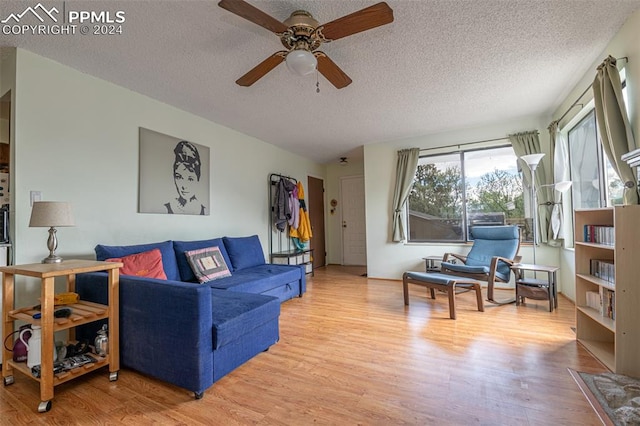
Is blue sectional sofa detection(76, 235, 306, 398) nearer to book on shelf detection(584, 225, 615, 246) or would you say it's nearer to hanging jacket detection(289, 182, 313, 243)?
book on shelf detection(584, 225, 615, 246)

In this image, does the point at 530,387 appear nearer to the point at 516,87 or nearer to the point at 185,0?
the point at 516,87

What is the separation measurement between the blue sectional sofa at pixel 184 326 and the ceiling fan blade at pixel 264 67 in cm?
160

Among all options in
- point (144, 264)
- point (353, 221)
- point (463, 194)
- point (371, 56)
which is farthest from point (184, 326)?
point (353, 221)

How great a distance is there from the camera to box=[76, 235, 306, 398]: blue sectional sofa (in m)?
1.67

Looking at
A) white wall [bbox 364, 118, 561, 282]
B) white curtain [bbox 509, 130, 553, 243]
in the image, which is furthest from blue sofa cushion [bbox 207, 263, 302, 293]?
white curtain [bbox 509, 130, 553, 243]

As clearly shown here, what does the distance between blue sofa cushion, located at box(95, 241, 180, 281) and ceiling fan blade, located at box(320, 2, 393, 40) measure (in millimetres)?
2394

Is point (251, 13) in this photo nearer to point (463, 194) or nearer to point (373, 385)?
point (373, 385)

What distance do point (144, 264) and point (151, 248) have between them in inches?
12.3

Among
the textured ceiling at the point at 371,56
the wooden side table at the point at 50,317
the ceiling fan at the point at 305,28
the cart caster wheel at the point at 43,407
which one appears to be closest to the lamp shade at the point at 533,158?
the textured ceiling at the point at 371,56

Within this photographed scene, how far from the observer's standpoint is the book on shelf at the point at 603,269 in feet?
6.97

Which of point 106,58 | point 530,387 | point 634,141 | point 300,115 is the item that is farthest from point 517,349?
point 106,58

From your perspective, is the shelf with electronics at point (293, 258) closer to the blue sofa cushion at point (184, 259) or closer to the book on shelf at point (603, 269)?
the blue sofa cushion at point (184, 259)

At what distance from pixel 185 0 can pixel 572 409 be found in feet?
10.6

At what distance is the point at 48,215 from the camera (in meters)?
1.88
